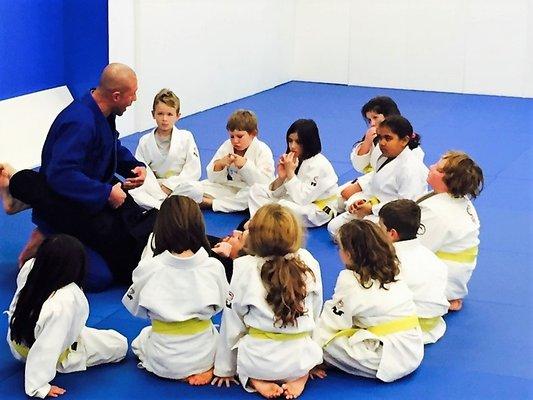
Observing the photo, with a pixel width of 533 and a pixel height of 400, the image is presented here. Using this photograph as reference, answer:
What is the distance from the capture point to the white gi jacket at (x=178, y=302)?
14.3 feet

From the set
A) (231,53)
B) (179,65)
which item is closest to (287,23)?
(231,53)

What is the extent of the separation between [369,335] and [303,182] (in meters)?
2.39

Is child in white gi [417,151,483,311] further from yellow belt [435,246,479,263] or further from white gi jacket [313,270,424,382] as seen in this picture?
white gi jacket [313,270,424,382]

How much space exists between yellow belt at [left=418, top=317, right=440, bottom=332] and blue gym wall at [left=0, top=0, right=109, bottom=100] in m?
4.92

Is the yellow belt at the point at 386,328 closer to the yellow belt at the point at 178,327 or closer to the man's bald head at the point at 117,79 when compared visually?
the yellow belt at the point at 178,327

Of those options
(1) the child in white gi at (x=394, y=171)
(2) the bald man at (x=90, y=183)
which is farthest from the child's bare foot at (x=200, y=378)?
(1) the child in white gi at (x=394, y=171)

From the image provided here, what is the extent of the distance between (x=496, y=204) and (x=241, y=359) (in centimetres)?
374

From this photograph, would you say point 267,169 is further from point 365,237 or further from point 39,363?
point 39,363

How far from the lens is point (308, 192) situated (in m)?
6.68

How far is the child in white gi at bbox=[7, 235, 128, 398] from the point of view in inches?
164

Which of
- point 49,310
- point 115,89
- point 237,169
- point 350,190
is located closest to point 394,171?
point 350,190

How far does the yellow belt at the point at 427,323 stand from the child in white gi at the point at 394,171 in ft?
4.16

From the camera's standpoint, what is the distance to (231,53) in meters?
11.1

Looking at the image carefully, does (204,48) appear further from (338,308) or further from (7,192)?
(338,308)
